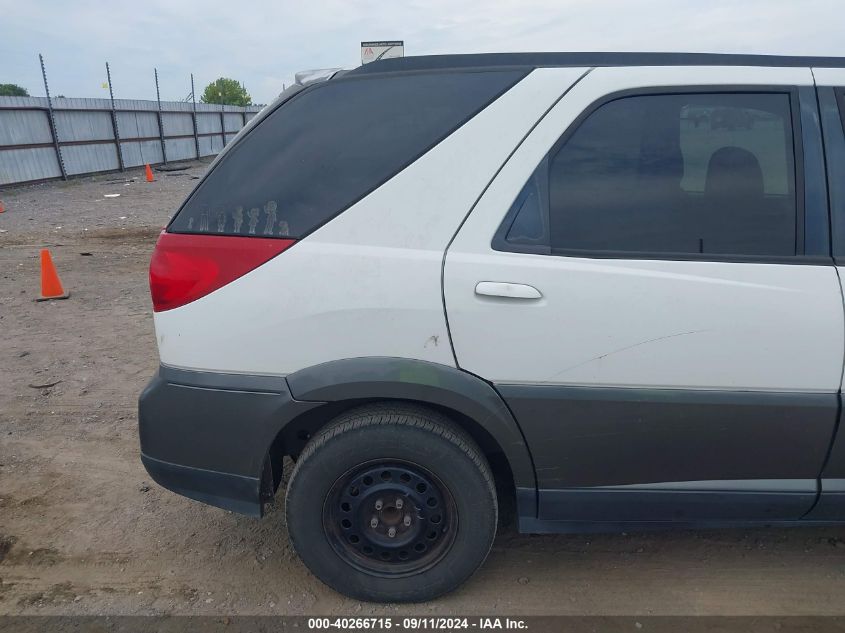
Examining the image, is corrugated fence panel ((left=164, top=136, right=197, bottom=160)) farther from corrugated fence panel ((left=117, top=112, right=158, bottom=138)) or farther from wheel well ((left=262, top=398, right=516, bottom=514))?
wheel well ((left=262, top=398, right=516, bottom=514))

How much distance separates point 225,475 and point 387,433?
66 cm

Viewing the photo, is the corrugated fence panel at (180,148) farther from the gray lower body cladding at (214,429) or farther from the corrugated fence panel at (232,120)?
the gray lower body cladding at (214,429)

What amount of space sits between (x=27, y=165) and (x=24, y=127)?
1.09m

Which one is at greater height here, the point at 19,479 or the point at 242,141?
the point at 242,141

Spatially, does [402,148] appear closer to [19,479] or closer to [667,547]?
[667,547]

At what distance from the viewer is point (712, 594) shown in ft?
8.11

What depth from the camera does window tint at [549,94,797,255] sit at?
6.97 feet

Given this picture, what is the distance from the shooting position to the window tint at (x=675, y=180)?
2.12m

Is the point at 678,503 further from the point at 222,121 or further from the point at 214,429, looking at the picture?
the point at 222,121

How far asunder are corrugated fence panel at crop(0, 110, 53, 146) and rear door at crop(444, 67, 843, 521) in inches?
765

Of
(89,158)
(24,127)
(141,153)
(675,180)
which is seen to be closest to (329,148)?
(675,180)

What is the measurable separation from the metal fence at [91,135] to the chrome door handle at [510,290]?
19135 mm

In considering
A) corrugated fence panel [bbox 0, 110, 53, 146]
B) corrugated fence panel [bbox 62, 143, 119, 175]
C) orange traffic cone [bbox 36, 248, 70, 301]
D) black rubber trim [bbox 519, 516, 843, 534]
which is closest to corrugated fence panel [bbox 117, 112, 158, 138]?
corrugated fence panel [bbox 62, 143, 119, 175]

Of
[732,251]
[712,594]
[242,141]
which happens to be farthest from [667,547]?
[242,141]
